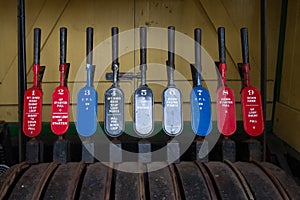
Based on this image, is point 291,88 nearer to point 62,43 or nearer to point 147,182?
point 147,182

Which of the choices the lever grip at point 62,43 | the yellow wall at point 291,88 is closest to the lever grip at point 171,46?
the lever grip at point 62,43

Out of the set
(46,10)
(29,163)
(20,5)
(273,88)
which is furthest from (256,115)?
(46,10)

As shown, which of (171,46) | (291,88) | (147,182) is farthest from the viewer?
(291,88)

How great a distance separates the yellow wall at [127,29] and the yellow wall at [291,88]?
80mm

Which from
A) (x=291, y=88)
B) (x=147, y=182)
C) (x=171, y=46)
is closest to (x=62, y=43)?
(x=171, y=46)

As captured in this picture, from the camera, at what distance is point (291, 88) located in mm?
1590

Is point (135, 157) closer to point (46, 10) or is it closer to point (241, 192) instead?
point (241, 192)

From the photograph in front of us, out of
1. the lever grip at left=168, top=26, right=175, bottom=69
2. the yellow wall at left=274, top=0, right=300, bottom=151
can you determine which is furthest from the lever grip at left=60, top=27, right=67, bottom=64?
the yellow wall at left=274, top=0, right=300, bottom=151

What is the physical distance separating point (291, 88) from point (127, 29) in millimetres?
719

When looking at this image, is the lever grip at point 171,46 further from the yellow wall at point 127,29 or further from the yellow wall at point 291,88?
the yellow wall at point 291,88

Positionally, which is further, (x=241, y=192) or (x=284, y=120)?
(x=284, y=120)

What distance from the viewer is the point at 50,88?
1738 millimetres

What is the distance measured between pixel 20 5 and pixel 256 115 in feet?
2.82

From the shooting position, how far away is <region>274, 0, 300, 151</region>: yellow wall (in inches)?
60.1
